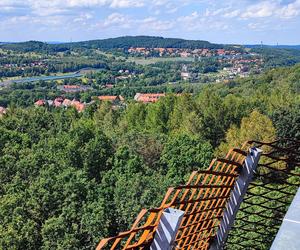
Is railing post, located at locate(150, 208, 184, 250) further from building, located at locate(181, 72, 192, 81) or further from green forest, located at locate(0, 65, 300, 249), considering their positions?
building, located at locate(181, 72, 192, 81)

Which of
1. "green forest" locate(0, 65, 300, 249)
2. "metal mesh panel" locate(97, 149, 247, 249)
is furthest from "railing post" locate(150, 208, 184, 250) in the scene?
"green forest" locate(0, 65, 300, 249)

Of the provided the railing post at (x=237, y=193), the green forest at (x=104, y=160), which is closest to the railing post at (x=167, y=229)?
the railing post at (x=237, y=193)

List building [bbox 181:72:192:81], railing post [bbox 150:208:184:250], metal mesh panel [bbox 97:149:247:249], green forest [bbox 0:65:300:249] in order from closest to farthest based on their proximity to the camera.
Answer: railing post [bbox 150:208:184:250]
metal mesh panel [bbox 97:149:247:249]
green forest [bbox 0:65:300:249]
building [bbox 181:72:192:81]

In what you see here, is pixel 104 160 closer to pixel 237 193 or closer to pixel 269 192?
pixel 269 192

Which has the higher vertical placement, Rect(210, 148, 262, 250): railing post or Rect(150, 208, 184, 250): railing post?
Rect(150, 208, 184, 250): railing post

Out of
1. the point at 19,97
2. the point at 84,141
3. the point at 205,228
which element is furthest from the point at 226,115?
the point at 19,97
